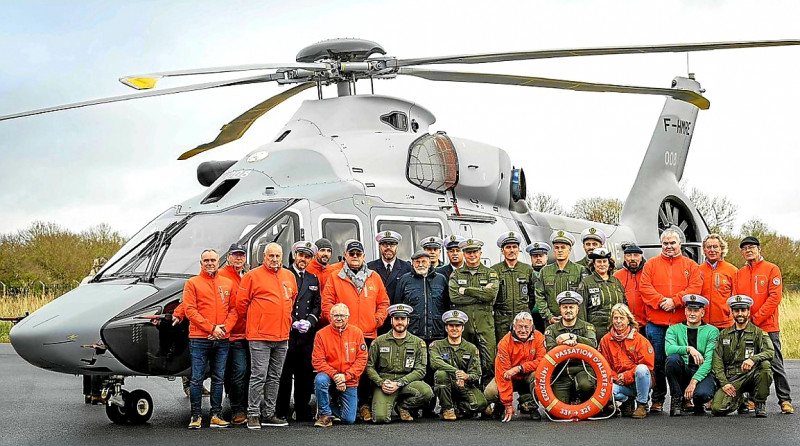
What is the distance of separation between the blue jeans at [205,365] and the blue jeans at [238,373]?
0.38ft

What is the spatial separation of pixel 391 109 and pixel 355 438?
16.6 feet

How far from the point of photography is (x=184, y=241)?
9055 millimetres

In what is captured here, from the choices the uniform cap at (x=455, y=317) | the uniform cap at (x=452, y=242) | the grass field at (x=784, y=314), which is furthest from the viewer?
the grass field at (x=784, y=314)

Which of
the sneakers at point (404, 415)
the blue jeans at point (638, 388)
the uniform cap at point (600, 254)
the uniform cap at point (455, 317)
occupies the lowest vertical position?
the sneakers at point (404, 415)

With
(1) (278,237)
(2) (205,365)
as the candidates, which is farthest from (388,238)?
(2) (205,365)

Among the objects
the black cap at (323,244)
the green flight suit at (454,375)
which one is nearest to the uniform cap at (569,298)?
the green flight suit at (454,375)

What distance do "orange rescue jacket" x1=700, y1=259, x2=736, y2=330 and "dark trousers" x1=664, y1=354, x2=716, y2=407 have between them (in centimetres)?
69

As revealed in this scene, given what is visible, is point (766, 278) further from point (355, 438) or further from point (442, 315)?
point (355, 438)

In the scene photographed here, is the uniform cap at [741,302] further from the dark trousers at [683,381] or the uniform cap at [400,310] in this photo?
the uniform cap at [400,310]

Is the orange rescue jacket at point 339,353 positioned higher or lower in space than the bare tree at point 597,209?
lower

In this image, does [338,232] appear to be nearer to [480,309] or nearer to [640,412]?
[480,309]

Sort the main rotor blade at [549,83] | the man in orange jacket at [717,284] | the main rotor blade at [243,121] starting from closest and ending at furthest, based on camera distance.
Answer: the man in orange jacket at [717,284]
the main rotor blade at [549,83]
the main rotor blade at [243,121]

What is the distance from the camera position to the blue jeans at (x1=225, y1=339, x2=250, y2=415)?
8312mm

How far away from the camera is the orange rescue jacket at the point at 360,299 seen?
8.63 m
